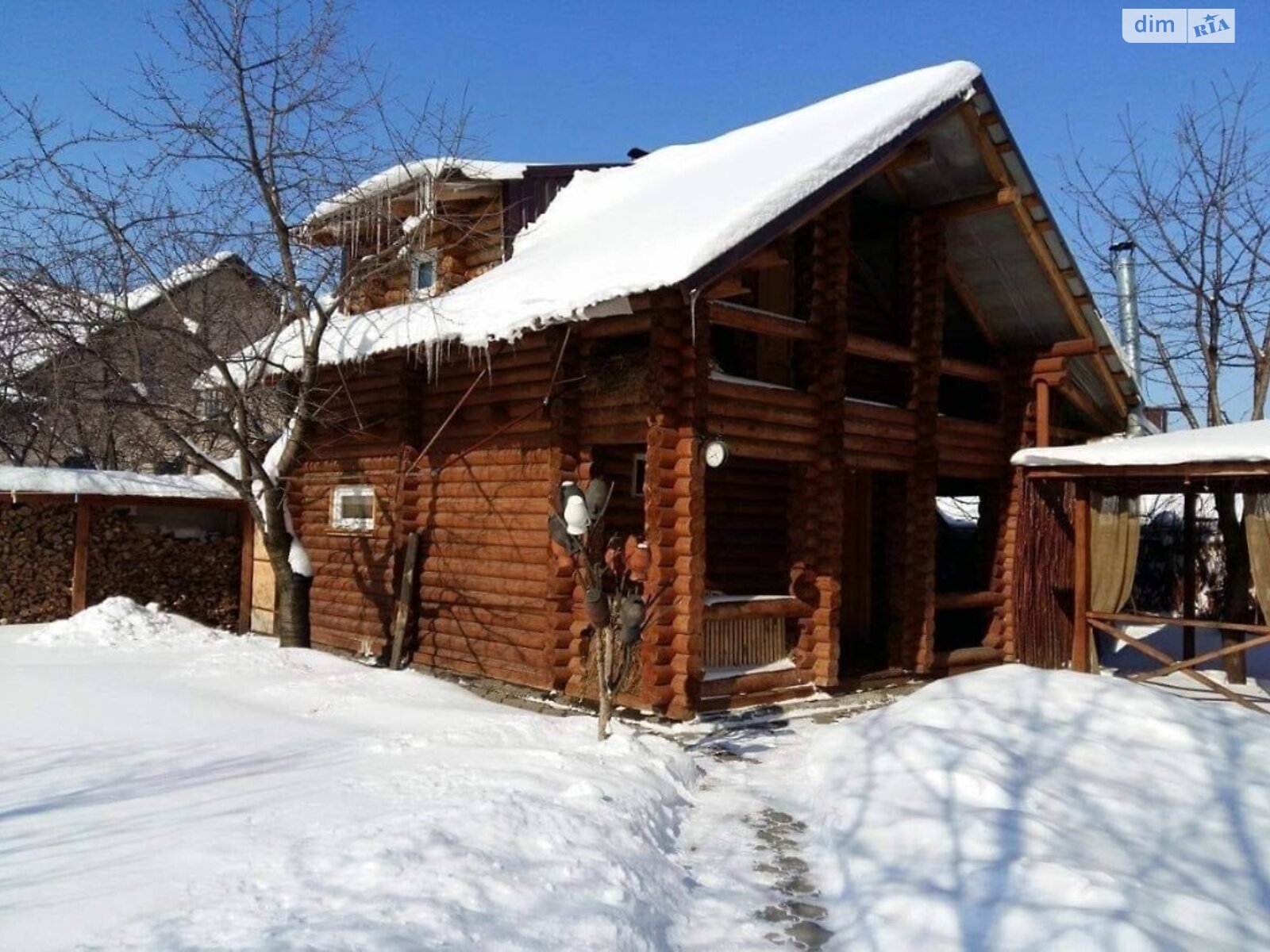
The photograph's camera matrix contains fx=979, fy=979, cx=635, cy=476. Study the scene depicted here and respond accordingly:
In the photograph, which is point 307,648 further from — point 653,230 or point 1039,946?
point 1039,946

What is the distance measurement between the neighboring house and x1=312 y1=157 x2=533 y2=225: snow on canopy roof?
1518 mm

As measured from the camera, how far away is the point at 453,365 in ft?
39.5

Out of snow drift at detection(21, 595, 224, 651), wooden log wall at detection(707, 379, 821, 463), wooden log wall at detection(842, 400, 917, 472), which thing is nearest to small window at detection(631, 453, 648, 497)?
wooden log wall at detection(707, 379, 821, 463)

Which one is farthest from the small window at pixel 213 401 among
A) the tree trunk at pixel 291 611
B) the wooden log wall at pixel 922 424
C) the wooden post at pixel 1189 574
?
the wooden post at pixel 1189 574

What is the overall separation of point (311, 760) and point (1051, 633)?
10129 millimetres

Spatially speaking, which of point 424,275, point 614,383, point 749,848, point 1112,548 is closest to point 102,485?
point 424,275

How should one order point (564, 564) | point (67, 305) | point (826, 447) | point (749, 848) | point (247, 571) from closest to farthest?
1. point (749, 848)
2. point (564, 564)
3. point (826, 447)
4. point (67, 305)
5. point (247, 571)

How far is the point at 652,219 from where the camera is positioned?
11.0 meters

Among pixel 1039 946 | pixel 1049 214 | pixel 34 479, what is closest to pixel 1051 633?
pixel 1049 214

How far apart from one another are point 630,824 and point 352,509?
9132 millimetres

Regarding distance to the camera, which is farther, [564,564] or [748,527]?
[748,527]

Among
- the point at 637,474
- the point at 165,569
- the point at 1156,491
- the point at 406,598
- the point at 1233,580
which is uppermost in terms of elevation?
the point at 637,474

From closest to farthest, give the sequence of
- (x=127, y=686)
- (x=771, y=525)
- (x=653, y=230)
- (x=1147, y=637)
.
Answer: (x=127, y=686), (x=653, y=230), (x=771, y=525), (x=1147, y=637)

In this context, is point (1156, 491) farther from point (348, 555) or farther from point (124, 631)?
point (124, 631)
